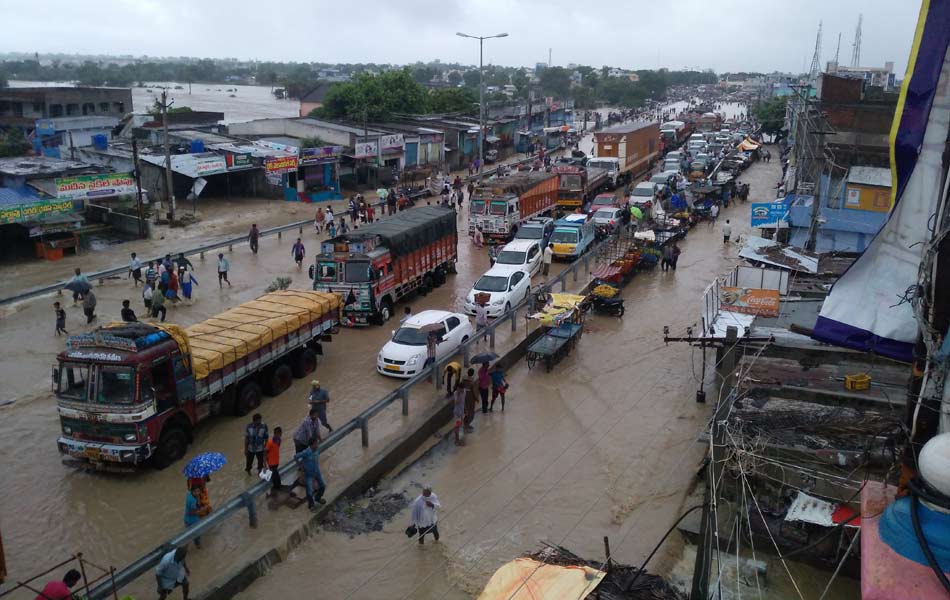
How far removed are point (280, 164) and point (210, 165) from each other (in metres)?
3.40

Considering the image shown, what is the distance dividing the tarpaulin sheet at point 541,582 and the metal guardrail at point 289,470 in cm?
435

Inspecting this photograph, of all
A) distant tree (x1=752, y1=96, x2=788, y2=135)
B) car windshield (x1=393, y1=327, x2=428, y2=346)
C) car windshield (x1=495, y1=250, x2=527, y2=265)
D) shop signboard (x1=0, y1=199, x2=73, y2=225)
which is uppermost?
distant tree (x1=752, y1=96, x2=788, y2=135)

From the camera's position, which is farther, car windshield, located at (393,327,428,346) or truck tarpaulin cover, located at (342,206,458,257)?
truck tarpaulin cover, located at (342,206,458,257)

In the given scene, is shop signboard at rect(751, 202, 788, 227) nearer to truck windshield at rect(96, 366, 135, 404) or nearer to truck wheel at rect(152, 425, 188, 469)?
truck wheel at rect(152, 425, 188, 469)

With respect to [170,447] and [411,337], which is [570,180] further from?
[170,447]

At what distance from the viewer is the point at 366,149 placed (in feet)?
145

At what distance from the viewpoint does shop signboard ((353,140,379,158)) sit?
43469mm

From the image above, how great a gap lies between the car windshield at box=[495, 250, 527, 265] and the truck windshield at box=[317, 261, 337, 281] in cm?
659

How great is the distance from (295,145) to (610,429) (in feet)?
115

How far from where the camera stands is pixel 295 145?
45031 mm

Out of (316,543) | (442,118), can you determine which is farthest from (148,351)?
(442,118)

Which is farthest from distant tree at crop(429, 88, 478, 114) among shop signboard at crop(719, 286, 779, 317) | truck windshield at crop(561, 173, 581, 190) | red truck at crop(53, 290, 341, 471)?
red truck at crop(53, 290, 341, 471)

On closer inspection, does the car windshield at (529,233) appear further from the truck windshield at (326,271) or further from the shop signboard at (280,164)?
the shop signboard at (280,164)

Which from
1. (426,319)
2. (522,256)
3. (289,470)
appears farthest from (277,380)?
(522,256)
